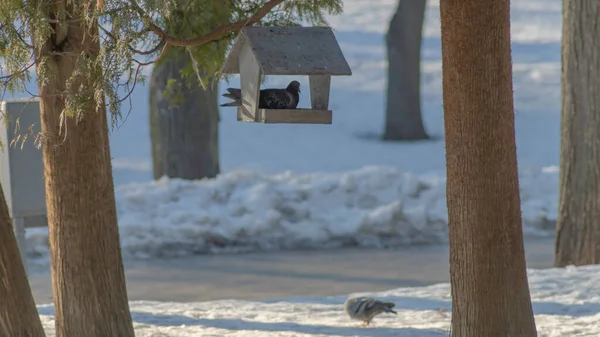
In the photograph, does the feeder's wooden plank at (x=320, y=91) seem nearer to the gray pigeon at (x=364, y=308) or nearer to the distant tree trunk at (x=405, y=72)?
the gray pigeon at (x=364, y=308)

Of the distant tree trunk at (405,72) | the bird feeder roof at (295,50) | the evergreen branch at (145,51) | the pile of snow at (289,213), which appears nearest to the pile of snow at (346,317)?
the bird feeder roof at (295,50)

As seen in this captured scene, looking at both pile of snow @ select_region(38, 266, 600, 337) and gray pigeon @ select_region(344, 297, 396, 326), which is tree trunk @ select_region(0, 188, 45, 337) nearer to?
pile of snow @ select_region(38, 266, 600, 337)

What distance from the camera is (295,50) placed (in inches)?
223

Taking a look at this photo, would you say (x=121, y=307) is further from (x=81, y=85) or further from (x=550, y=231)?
(x=550, y=231)

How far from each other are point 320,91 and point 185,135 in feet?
34.2

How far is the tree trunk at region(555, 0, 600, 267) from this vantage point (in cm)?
973

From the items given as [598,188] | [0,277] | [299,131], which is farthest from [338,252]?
[299,131]

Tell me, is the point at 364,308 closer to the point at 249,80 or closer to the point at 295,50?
the point at 249,80

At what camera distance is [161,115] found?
52.6ft

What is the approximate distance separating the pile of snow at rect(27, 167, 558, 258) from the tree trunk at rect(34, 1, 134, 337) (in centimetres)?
530

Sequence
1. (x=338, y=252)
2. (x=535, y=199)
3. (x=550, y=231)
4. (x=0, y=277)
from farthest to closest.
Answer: (x=535, y=199) < (x=550, y=231) < (x=338, y=252) < (x=0, y=277)

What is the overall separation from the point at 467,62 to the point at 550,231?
8053 mm

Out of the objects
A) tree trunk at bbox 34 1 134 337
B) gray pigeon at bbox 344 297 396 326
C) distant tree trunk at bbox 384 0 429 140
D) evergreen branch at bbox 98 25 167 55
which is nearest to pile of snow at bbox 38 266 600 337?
gray pigeon at bbox 344 297 396 326

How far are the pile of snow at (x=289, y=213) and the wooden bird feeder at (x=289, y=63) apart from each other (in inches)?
255
